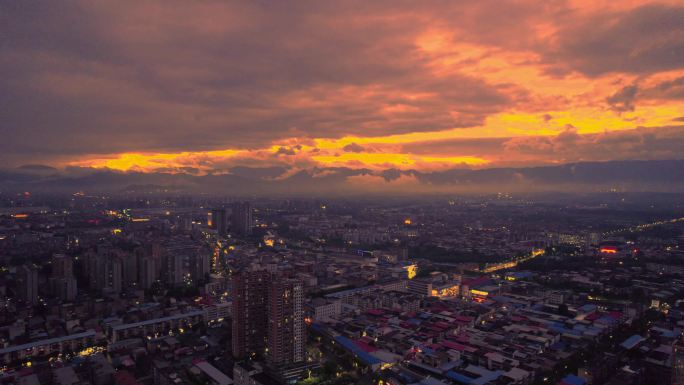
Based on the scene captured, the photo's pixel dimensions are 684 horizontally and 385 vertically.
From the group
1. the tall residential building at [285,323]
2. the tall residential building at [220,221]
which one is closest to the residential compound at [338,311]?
the tall residential building at [285,323]

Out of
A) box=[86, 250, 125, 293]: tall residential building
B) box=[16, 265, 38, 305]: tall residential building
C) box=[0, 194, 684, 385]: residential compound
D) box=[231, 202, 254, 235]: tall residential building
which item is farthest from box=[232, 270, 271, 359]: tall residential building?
box=[231, 202, 254, 235]: tall residential building

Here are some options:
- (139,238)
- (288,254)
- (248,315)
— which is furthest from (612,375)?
(139,238)

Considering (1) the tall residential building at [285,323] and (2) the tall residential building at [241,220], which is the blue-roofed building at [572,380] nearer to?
(1) the tall residential building at [285,323]

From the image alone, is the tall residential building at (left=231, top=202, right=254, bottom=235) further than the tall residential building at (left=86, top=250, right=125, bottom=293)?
Yes

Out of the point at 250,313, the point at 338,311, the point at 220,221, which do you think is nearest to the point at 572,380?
the point at 338,311

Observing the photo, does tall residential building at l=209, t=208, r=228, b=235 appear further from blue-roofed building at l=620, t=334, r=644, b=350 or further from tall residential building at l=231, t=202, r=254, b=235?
blue-roofed building at l=620, t=334, r=644, b=350

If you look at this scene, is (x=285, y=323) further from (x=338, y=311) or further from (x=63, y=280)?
(x=63, y=280)

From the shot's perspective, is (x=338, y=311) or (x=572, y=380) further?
(x=338, y=311)
